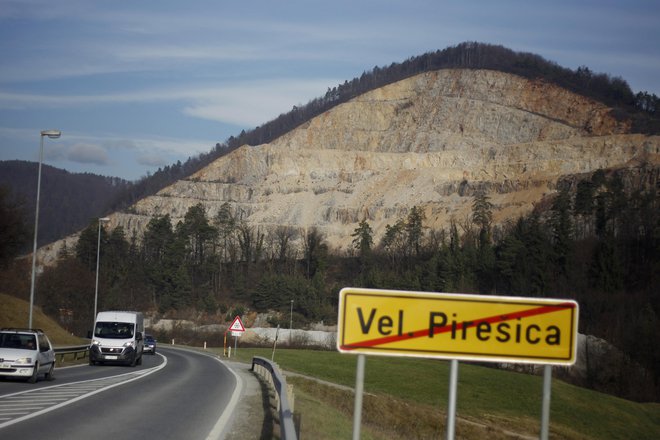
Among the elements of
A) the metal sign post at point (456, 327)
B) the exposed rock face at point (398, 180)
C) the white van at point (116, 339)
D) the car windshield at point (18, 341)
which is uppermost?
the exposed rock face at point (398, 180)

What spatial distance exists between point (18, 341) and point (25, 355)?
1701 millimetres

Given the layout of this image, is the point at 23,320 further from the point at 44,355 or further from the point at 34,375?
the point at 34,375

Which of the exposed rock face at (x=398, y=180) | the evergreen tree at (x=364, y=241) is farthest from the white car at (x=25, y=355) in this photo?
the exposed rock face at (x=398, y=180)

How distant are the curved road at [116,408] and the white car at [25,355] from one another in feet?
1.27

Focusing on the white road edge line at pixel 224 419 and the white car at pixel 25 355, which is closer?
the white road edge line at pixel 224 419

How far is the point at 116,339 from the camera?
38000mm

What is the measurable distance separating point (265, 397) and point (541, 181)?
469ft

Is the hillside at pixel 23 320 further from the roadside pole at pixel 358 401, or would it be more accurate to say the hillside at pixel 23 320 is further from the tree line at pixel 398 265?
the roadside pole at pixel 358 401

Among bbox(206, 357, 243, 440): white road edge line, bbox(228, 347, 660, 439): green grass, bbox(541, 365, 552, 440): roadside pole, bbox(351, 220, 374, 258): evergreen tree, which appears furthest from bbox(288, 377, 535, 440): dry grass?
bbox(351, 220, 374, 258): evergreen tree

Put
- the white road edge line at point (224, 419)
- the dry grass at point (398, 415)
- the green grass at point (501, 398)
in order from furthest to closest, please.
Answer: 1. the green grass at point (501, 398)
2. the dry grass at point (398, 415)
3. the white road edge line at point (224, 419)

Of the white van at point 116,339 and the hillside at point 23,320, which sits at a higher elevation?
the white van at point 116,339

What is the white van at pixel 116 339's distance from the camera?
37.8 meters

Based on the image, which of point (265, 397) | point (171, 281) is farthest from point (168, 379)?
point (171, 281)

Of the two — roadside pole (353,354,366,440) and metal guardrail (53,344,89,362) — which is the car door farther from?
roadside pole (353,354,366,440)
